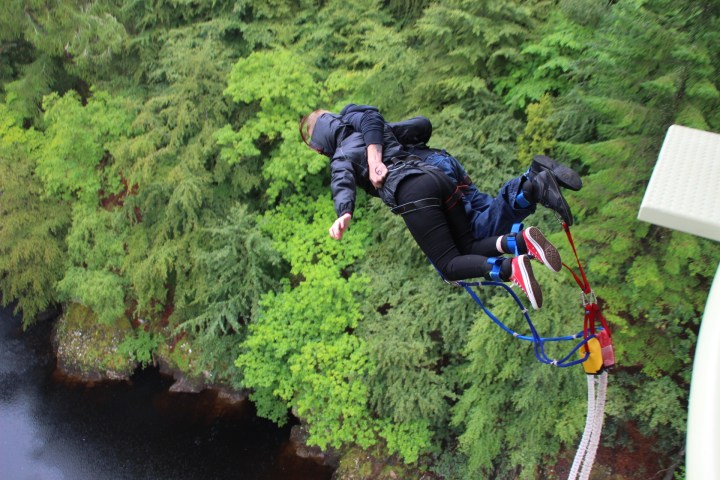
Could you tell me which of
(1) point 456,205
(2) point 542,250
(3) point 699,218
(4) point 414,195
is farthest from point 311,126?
(3) point 699,218

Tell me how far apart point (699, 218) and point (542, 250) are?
1.23 m

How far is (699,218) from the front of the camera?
1.53 m

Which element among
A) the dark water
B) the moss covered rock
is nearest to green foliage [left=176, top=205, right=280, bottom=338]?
the dark water

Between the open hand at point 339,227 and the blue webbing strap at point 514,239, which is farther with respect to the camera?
the blue webbing strap at point 514,239

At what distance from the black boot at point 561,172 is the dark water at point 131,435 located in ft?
23.0

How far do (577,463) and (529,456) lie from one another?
384 cm

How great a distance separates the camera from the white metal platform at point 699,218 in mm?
1265

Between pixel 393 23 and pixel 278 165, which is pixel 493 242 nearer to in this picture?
pixel 278 165

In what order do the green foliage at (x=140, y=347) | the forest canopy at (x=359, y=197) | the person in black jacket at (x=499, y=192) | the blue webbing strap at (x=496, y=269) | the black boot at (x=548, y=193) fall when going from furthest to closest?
the green foliage at (x=140, y=347) < the forest canopy at (x=359, y=197) < the blue webbing strap at (x=496, y=269) < the person in black jacket at (x=499, y=192) < the black boot at (x=548, y=193)

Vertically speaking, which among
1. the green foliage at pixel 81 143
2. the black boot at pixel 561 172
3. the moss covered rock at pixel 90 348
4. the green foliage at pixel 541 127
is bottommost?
the moss covered rock at pixel 90 348

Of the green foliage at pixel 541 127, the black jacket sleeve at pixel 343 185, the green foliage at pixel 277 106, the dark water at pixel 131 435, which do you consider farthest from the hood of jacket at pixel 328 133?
the dark water at pixel 131 435

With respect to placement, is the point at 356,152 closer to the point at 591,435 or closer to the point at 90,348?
the point at 591,435

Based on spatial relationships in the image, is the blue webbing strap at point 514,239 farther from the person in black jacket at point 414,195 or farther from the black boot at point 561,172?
the black boot at point 561,172

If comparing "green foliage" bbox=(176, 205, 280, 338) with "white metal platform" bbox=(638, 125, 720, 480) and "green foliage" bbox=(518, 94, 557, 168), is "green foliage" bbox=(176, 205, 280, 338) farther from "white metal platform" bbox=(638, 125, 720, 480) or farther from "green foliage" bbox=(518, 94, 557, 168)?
"white metal platform" bbox=(638, 125, 720, 480)
